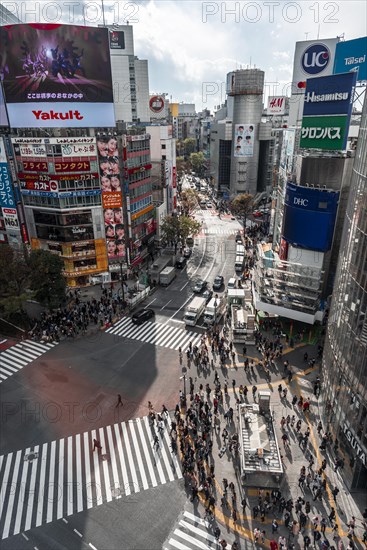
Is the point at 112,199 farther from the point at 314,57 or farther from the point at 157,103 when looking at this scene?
the point at 157,103

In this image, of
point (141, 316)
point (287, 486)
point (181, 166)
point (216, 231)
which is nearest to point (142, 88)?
point (216, 231)

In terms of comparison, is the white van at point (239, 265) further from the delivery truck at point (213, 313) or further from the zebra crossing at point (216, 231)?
the zebra crossing at point (216, 231)

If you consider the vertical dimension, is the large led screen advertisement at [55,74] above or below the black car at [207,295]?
above

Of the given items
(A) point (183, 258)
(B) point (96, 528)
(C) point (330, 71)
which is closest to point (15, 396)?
(B) point (96, 528)

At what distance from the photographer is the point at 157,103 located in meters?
88.8

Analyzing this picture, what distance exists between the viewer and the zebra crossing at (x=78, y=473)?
Result: 24.1 m

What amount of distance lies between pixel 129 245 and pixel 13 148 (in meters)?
21.8

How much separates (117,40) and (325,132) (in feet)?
249

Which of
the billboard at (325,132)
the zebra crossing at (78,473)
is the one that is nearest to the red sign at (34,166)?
the billboard at (325,132)

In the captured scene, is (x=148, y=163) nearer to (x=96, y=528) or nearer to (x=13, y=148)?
(x=13, y=148)

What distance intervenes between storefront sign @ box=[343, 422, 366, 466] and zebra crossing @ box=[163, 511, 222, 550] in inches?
428

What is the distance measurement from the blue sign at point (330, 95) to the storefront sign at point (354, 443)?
31.3 metres

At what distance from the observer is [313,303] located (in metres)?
40.3

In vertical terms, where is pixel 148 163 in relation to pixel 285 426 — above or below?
above
